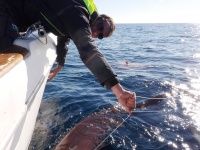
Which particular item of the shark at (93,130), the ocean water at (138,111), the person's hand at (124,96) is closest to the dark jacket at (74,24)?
the person's hand at (124,96)

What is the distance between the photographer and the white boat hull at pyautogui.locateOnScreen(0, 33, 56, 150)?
5.34 feet

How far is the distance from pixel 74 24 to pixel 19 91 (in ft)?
3.23

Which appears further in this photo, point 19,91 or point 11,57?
point 11,57

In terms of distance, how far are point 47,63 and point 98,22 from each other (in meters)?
0.80

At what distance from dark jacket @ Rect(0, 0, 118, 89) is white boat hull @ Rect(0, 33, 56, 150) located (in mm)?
306

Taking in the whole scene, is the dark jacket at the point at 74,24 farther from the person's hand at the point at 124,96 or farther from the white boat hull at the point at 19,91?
the white boat hull at the point at 19,91

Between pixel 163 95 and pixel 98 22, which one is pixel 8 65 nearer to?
pixel 98 22

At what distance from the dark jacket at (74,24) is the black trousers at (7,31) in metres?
0.25

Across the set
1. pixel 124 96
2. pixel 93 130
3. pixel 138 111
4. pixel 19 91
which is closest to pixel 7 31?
pixel 19 91

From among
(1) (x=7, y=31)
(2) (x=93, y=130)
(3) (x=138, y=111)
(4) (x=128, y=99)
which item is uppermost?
(1) (x=7, y=31)

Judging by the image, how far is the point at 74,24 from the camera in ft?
8.57

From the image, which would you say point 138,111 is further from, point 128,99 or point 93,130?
point 128,99

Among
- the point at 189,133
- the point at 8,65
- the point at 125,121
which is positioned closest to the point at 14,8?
the point at 8,65

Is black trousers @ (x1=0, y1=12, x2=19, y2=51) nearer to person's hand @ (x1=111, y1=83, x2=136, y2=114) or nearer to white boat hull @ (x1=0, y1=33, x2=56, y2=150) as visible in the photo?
white boat hull @ (x1=0, y1=33, x2=56, y2=150)
